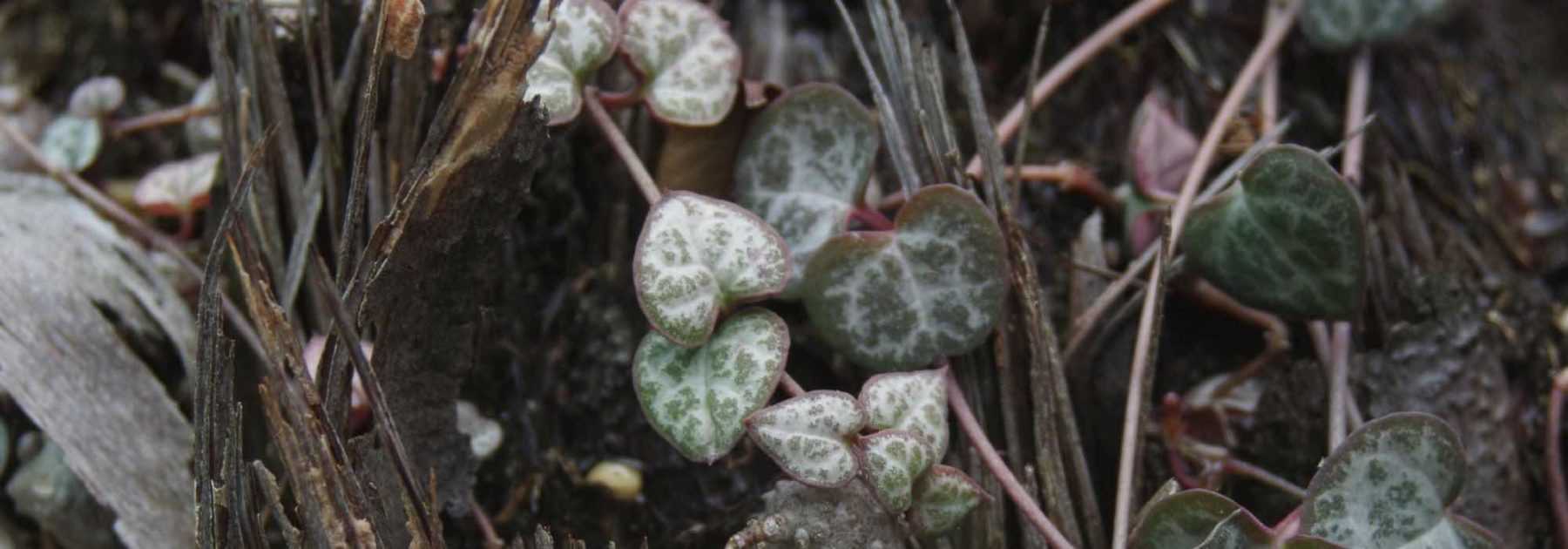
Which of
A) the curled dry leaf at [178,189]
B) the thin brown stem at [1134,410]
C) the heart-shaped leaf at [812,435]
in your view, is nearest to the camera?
the heart-shaped leaf at [812,435]

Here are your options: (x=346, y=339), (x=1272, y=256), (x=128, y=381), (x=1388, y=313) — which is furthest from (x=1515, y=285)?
(x=128, y=381)

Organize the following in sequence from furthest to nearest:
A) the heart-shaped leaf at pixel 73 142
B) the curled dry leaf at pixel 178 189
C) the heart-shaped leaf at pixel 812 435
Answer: the heart-shaped leaf at pixel 73 142
the curled dry leaf at pixel 178 189
the heart-shaped leaf at pixel 812 435

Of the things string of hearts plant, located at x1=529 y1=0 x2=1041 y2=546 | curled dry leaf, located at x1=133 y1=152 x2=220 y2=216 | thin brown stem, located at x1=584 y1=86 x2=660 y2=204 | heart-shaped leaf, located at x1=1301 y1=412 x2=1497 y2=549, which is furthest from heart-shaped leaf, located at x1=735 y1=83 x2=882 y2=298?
curled dry leaf, located at x1=133 y1=152 x2=220 y2=216

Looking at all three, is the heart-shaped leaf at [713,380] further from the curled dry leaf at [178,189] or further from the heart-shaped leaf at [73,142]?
the heart-shaped leaf at [73,142]

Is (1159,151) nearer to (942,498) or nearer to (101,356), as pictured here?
(942,498)

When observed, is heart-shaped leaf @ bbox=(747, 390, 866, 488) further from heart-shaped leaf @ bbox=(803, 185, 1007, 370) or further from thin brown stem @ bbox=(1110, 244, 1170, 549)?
thin brown stem @ bbox=(1110, 244, 1170, 549)

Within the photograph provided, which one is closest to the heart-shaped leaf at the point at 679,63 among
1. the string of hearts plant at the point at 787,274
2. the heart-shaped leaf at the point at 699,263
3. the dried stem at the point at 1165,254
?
the string of hearts plant at the point at 787,274

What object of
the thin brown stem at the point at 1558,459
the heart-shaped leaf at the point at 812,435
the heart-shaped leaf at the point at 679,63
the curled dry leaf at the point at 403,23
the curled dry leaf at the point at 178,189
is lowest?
the thin brown stem at the point at 1558,459

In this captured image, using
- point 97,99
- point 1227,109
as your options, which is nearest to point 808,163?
point 1227,109
